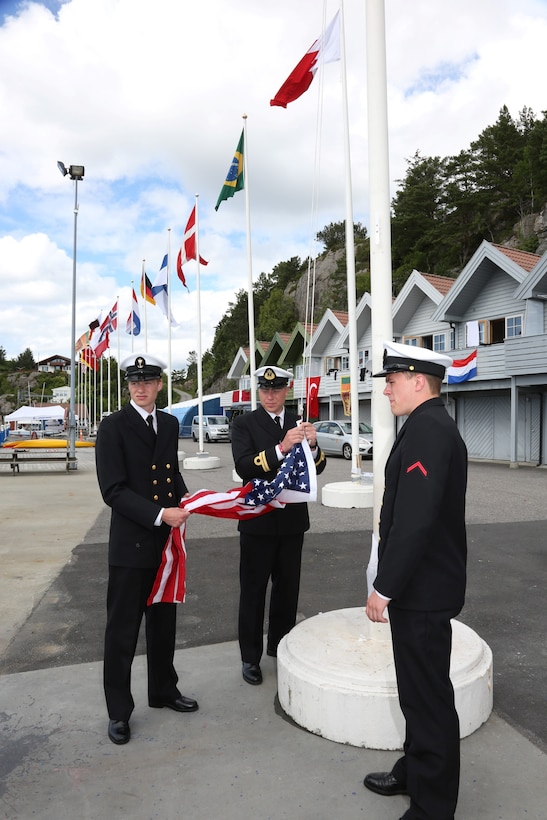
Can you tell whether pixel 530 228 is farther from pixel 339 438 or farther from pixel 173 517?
pixel 173 517

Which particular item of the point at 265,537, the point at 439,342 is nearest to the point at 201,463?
the point at 439,342

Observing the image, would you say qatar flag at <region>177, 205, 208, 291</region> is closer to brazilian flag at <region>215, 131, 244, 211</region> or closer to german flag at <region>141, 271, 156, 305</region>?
brazilian flag at <region>215, 131, 244, 211</region>

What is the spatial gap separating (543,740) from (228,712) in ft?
5.64

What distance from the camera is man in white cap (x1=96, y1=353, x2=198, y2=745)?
10.7 ft

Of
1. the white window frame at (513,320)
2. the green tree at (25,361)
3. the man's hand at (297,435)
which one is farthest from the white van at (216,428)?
the green tree at (25,361)

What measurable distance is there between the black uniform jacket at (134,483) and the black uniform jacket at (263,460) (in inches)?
22.6

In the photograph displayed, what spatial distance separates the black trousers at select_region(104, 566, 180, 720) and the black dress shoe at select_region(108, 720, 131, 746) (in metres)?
0.03

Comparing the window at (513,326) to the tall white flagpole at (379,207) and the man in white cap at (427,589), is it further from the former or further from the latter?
the man in white cap at (427,589)

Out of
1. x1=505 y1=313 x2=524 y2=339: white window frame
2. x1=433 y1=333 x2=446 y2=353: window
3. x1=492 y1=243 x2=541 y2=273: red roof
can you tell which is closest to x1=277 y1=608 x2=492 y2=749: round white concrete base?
x1=505 y1=313 x2=524 y2=339: white window frame

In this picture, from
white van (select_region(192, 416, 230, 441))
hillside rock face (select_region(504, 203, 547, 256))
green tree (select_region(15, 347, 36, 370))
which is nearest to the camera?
white van (select_region(192, 416, 230, 441))

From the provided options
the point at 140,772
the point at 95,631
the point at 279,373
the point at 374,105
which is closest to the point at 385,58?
the point at 374,105

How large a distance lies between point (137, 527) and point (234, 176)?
12.8m

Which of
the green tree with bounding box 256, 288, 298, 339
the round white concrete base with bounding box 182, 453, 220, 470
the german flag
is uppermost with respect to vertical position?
the green tree with bounding box 256, 288, 298, 339

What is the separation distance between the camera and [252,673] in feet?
12.7
